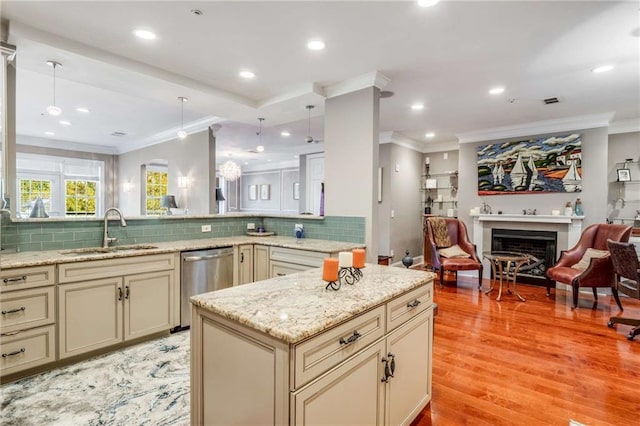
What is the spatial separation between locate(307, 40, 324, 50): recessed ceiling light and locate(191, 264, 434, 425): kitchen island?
1.99 meters

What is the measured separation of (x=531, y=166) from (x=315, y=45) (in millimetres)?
4516

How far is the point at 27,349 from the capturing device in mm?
2295

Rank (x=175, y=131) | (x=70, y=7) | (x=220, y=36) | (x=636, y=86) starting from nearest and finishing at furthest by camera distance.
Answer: (x=70, y=7), (x=220, y=36), (x=636, y=86), (x=175, y=131)

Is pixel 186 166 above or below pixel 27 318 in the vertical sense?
above

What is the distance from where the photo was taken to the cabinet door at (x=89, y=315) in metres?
2.45

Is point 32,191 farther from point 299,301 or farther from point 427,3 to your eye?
point 427,3

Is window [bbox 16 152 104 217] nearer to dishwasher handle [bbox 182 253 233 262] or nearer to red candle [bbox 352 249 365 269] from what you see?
dishwasher handle [bbox 182 253 233 262]

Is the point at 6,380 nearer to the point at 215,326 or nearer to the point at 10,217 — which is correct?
the point at 10,217

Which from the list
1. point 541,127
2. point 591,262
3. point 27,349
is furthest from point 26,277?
point 541,127

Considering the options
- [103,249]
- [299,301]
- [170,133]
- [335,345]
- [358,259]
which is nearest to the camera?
[335,345]

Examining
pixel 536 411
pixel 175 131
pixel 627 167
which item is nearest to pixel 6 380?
pixel 536 411

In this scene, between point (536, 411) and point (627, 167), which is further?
point (627, 167)

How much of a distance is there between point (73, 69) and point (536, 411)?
15.1 ft

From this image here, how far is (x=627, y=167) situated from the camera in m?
5.10
